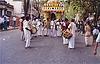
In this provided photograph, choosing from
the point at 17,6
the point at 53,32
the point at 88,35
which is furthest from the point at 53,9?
the point at 17,6

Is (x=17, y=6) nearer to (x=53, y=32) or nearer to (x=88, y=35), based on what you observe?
(x=53, y=32)

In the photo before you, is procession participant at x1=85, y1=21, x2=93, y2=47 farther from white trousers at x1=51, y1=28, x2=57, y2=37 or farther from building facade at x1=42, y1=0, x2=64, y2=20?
building facade at x1=42, y1=0, x2=64, y2=20

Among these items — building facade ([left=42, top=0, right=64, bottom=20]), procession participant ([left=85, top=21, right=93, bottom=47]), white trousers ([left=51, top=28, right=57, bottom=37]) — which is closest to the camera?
procession participant ([left=85, top=21, right=93, bottom=47])

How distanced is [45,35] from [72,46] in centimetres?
1290

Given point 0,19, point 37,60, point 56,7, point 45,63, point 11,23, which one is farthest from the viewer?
point 11,23

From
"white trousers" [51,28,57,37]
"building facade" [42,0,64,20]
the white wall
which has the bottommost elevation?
"white trousers" [51,28,57,37]

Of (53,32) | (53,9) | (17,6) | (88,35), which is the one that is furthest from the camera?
(17,6)

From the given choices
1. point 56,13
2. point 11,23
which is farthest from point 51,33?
point 11,23

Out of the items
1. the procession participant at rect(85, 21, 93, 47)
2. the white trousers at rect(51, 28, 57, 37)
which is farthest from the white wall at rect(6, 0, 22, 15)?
the procession participant at rect(85, 21, 93, 47)

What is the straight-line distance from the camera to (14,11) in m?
85.8

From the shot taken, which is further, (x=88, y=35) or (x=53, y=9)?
(x=53, y=9)

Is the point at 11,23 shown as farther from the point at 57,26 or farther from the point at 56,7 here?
the point at 57,26

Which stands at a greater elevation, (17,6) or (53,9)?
(17,6)

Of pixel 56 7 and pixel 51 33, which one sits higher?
pixel 56 7
